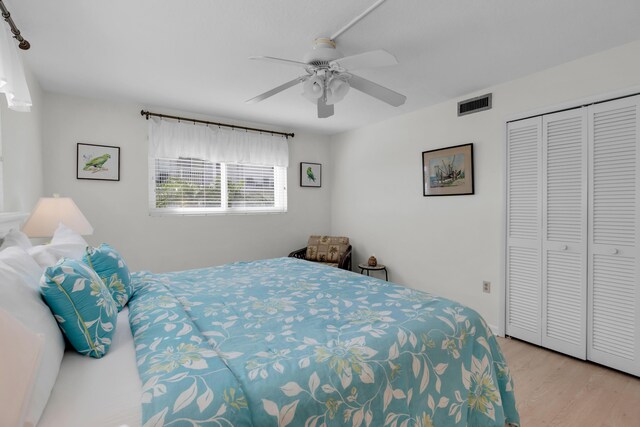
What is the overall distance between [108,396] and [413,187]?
3527 mm

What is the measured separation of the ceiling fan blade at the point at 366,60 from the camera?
1769 mm

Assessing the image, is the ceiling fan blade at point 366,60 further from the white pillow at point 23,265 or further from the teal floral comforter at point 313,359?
the white pillow at point 23,265

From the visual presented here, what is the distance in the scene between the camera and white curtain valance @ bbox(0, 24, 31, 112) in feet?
4.84

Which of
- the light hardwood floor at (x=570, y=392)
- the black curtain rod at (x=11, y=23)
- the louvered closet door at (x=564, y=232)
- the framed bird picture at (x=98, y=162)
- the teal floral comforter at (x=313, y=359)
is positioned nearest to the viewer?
the teal floral comforter at (x=313, y=359)

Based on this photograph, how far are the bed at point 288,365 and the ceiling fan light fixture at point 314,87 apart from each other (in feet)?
4.29

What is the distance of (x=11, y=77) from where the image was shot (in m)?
1.55

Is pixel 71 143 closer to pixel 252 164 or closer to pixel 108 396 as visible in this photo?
pixel 252 164

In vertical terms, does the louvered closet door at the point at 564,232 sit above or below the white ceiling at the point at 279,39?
below

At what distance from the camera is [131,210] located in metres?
3.51

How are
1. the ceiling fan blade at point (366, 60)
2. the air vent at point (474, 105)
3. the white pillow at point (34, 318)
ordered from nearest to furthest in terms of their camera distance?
the white pillow at point (34, 318), the ceiling fan blade at point (366, 60), the air vent at point (474, 105)

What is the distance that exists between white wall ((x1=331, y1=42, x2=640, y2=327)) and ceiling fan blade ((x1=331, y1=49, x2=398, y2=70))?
1744 mm

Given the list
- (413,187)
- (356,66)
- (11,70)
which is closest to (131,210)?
(11,70)

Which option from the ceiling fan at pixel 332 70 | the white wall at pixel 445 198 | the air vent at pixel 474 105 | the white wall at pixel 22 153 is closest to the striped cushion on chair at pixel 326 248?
the white wall at pixel 445 198

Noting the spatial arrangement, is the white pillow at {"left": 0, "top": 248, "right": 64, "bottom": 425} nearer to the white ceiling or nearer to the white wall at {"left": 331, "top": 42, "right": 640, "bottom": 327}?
the white ceiling
